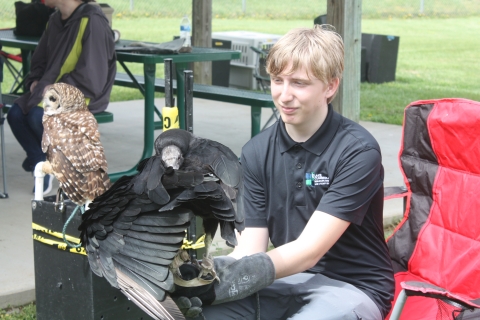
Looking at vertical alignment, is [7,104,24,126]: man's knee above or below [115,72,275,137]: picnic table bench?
below

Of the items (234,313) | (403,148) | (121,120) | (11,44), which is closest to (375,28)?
(121,120)

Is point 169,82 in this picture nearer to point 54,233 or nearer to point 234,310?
point 234,310

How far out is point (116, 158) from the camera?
6613 millimetres

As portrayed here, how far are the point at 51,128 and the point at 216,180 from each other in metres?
1.76

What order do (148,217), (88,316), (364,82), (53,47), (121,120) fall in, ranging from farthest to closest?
(364,82), (121,120), (53,47), (88,316), (148,217)

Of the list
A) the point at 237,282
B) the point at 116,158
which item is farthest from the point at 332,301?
the point at 116,158

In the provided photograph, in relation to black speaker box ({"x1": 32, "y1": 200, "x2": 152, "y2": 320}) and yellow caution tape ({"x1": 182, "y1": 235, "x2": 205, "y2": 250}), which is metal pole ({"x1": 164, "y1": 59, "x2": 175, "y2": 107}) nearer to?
yellow caution tape ({"x1": 182, "y1": 235, "x2": 205, "y2": 250})

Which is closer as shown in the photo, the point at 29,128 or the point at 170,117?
the point at 170,117

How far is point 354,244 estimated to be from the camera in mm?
2482

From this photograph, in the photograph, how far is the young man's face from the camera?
2387 millimetres

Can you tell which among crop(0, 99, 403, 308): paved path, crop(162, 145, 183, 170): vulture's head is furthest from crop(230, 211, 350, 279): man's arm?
crop(0, 99, 403, 308): paved path

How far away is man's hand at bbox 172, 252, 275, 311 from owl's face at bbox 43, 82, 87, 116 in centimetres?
185

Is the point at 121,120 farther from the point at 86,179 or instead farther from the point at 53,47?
the point at 86,179

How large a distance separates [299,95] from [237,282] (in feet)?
2.21
